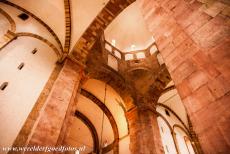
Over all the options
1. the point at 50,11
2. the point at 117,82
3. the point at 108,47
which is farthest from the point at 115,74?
the point at 50,11

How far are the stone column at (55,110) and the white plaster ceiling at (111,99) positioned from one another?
3.48 metres

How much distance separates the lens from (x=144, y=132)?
752 centimetres

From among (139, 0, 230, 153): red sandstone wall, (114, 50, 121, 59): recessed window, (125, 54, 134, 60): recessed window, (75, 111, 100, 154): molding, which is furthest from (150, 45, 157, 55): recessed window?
(139, 0, 230, 153): red sandstone wall

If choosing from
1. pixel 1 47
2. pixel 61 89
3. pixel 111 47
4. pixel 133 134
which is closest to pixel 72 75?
pixel 61 89

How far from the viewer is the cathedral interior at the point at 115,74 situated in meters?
1.67

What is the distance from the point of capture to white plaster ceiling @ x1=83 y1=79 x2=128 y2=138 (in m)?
9.69

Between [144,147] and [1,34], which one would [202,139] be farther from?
[1,34]

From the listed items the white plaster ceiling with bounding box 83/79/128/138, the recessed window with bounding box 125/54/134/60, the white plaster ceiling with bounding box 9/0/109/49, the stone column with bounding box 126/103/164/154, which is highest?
the recessed window with bounding box 125/54/134/60

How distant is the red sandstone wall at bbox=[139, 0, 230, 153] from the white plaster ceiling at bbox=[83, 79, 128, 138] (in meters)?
7.44

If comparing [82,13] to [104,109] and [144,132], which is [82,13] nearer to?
[144,132]

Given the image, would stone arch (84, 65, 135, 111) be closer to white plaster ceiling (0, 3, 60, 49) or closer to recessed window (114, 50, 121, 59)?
recessed window (114, 50, 121, 59)

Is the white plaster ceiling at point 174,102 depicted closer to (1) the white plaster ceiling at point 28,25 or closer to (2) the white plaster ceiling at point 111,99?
(2) the white plaster ceiling at point 111,99

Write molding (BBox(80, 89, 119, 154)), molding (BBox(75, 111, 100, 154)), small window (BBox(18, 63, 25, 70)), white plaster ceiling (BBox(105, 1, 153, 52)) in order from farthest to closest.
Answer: molding (BBox(75, 111, 100, 154)) → white plaster ceiling (BBox(105, 1, 153, 52)) → molding (BBox(80, 89, 119, 154)) → small window (BBox(18, 63, 25, 70))

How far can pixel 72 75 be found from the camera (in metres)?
6.11
